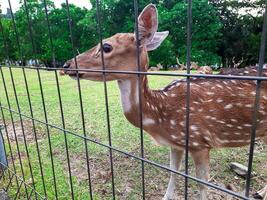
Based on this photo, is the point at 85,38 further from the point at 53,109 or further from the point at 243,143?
A: the point at 243,143

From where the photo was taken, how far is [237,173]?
2350 millimetres

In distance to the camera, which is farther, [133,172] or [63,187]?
[133,172]

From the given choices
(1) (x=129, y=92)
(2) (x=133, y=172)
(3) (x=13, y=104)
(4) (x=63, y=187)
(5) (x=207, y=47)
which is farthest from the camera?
(5) (x=207, y=47)

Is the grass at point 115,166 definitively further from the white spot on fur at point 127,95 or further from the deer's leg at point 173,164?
the white spot on fur at point 127,95

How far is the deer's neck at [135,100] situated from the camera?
1892mm

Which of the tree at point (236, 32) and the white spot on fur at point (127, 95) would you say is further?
the tree at point (236, 32)

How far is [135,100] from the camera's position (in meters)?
1.92

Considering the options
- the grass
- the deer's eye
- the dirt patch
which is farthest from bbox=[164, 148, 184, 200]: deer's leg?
the dirt patch

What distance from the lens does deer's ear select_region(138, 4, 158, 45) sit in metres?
1.36

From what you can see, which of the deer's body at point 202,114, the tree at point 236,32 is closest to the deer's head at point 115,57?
the deer's body at point 202,114

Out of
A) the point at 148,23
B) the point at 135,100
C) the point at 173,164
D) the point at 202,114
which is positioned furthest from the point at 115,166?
the point at 148,23

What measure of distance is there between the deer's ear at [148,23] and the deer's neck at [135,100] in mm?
364

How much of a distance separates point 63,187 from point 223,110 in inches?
51.8

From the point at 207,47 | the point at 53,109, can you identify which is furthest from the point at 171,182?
the point at 207,47
